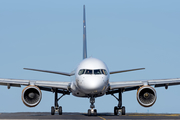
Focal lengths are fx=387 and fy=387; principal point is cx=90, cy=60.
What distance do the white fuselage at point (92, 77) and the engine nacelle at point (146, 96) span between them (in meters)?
3.15

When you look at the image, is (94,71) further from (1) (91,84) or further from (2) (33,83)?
(2) (33,83)

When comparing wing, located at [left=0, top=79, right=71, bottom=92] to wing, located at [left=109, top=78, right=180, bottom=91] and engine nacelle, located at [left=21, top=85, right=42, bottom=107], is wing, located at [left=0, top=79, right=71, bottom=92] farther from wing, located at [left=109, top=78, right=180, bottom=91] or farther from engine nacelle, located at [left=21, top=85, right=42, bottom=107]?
wing, located at [left=109, top=78, right=180, bottom=91]

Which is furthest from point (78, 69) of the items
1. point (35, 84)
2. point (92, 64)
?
point (35, 84)

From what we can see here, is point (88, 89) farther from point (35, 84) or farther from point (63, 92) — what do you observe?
point (63, 92)

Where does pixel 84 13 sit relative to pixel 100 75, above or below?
above

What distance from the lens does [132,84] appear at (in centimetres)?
3062

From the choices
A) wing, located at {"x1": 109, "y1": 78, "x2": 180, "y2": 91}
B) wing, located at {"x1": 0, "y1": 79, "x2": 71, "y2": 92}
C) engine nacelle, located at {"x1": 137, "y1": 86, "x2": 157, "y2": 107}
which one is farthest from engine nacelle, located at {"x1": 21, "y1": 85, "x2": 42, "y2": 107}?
engine nacelle, located at {"x1": 137, "y1": 86, "x2": 157, "y2": 107}

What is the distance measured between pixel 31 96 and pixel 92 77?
527 centimetres

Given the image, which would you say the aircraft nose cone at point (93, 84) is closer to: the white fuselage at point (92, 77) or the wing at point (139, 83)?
the white fuselage at point (92, 77)

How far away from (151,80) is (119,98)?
465 cm

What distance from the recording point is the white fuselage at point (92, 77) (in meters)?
26.5

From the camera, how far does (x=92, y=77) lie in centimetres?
2664

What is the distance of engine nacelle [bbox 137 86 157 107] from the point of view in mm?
28942

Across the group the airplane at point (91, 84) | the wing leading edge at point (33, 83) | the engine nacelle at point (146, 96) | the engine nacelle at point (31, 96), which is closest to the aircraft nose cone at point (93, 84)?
the airplane at point (91, 84)
